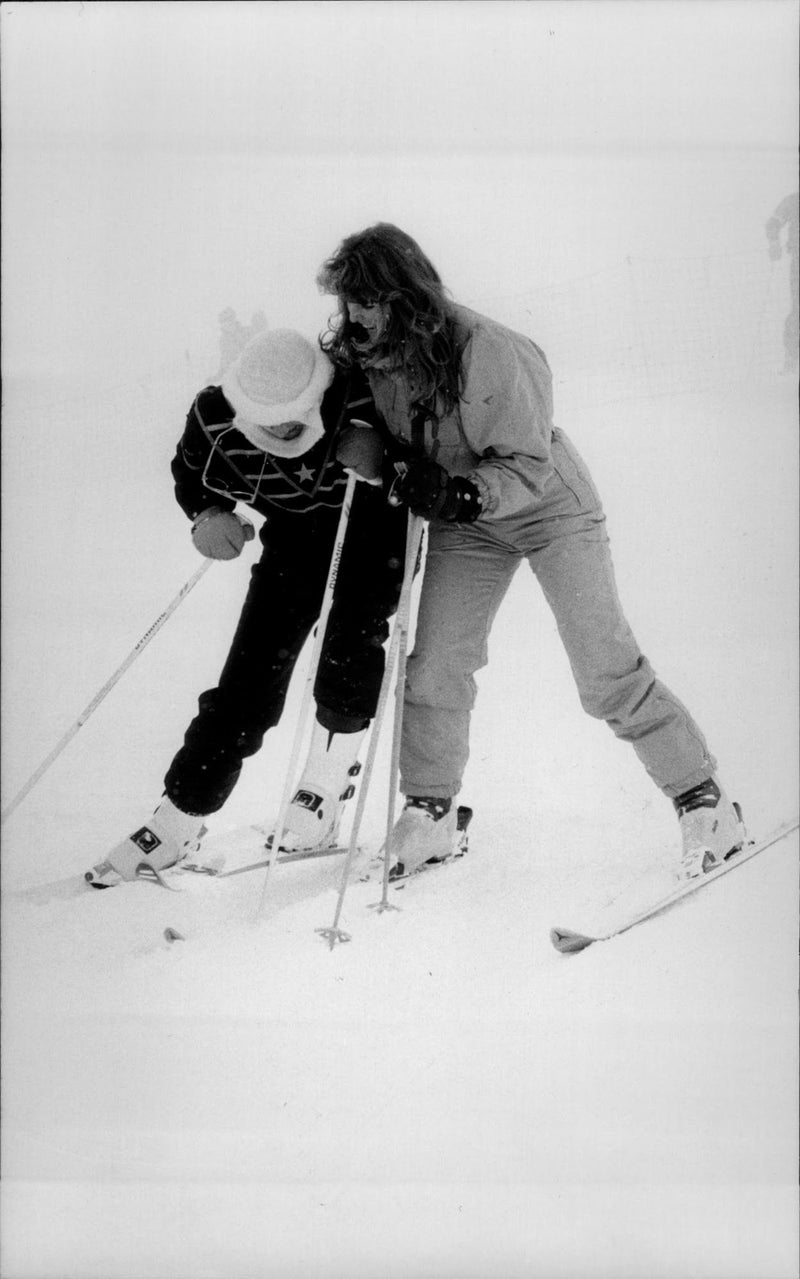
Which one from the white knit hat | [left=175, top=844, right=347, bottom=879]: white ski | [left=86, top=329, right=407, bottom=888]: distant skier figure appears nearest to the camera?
the white knit hat

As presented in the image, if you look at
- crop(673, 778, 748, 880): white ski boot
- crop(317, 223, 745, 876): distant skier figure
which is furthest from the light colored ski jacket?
crop(673, 778, 748, 880): white ski boot

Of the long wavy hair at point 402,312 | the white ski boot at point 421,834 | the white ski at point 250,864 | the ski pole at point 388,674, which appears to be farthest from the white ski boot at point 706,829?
the long wavy hair at point 402,312

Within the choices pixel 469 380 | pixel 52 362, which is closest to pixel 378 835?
pixel 469 380

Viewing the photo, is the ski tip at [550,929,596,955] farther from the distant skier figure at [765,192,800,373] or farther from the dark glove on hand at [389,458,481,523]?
the distant skier figure at [765,192,800,373]

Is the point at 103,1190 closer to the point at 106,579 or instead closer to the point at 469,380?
the point at 106,579

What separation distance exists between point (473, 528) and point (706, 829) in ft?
1.98

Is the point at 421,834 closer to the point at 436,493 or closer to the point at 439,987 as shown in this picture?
the point at 439,987

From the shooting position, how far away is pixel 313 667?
5.56ft

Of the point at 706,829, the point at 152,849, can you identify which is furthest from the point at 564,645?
the point at 152,849

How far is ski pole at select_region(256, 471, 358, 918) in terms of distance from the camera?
162cm

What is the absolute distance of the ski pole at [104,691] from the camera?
68.9 inches

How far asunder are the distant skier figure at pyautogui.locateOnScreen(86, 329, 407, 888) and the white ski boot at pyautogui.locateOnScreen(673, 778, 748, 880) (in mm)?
535

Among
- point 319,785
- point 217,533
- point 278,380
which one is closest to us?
point 278,380

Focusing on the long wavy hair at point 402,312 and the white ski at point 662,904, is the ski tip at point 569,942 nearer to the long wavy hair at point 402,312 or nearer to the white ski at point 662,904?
the white ski at point 662,904
